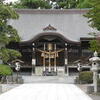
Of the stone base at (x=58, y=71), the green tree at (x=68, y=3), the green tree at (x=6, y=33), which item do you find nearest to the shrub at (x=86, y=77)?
the stone base at (x=58, y=71)

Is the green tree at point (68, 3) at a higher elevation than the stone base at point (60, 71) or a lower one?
higher

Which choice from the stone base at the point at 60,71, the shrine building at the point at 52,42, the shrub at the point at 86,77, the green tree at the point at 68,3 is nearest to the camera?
the shrub at the point at 86,77

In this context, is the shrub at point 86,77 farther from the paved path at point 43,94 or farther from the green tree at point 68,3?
the green tree at point 68,3

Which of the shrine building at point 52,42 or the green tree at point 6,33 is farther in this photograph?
the shrine building at point 52,42

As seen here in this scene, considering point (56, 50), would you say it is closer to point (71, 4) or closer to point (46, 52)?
point (46, 52)

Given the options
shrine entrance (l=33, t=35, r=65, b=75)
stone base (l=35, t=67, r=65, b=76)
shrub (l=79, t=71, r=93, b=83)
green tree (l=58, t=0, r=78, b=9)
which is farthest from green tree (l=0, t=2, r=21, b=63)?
green tree (l=58, t=0, r=78, b=9)

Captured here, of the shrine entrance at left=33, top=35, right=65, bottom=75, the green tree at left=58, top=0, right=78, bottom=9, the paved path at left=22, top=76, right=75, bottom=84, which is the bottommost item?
the paved path at left=22, top=76, right=75, bottom=84

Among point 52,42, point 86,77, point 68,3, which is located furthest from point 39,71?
point 68,3

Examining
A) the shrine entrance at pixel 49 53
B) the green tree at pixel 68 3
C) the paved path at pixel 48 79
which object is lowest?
the paved path at pixel 48 79

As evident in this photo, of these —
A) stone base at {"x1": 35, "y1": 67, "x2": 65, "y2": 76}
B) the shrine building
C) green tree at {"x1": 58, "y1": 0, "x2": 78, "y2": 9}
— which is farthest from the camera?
green tree at {"x1": 58, "y1": 0, "x2": 78, "y2": 9}

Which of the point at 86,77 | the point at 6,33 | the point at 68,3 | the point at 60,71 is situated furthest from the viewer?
the point at 68,3

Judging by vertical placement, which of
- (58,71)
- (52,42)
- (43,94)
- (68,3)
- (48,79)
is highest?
(68,3)

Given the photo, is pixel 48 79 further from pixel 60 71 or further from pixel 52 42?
pixel 52 42

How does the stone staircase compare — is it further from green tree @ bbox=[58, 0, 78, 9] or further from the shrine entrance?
green tree @ bbox=[58, 0, 78, 9]
